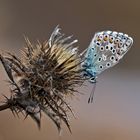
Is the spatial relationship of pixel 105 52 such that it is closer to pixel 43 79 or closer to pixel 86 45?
pixel 43 79

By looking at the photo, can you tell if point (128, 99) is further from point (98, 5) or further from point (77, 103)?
point (98, 5)

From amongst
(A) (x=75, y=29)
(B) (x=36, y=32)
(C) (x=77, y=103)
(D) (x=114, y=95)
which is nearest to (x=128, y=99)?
(D) (x=114, y=95)

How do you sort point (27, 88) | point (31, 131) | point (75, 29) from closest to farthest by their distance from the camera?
point (27, 88)
point (31, 131)
point (75, 29)

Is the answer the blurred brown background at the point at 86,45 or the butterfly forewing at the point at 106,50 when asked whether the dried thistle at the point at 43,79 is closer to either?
the butterfly forewing at the point at 106,50

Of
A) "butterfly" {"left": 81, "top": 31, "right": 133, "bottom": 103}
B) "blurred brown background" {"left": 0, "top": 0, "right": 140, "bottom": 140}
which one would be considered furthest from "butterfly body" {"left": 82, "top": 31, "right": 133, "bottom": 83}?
"blurred brown background" {"left": 0, "top": 0, "right": 140, "bottom": 140}

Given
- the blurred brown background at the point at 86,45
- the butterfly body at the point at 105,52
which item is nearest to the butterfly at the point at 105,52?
the butterfly body at the point at 105,52

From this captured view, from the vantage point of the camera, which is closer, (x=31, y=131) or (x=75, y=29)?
(x=31, y=131)

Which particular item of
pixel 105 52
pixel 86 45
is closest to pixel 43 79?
pixel 105 52
